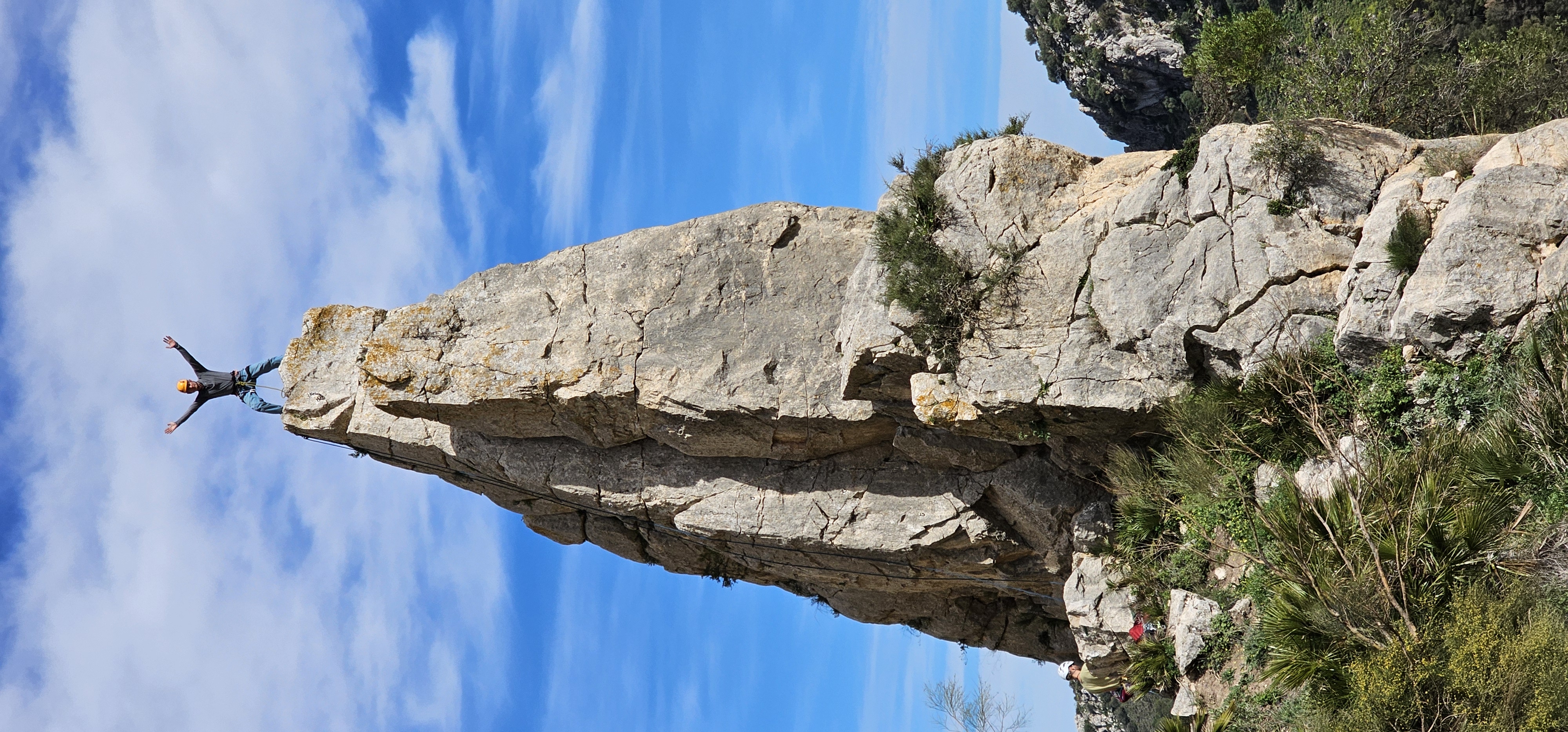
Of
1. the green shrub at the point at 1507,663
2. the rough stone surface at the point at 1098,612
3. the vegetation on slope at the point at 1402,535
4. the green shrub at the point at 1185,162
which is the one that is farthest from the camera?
the rough stone surface at the point at 1098,612

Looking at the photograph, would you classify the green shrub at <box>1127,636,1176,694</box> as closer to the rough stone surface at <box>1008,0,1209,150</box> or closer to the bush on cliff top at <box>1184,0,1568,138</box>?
the bush on cliff top at <box>1184,0,1568,138</box>

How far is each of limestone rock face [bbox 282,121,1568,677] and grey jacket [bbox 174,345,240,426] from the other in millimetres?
1600

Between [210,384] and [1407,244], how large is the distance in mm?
20185

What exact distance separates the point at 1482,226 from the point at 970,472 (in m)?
8.02

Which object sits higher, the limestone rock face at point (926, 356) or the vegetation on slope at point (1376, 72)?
the vegetation on slope at point (1376, 72)

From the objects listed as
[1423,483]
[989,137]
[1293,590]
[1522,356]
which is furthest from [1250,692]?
[989,137]

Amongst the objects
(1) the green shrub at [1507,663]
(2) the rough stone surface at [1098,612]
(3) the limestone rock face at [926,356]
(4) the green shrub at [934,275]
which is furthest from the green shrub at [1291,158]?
(2) the rough stone surface at [1098,612]

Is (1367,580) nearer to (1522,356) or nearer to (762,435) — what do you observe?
(1522,356)

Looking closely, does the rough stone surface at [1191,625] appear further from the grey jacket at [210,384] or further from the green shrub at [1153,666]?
the grey jacket at [210,384]

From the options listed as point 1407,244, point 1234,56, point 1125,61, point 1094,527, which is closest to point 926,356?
point 1094,527

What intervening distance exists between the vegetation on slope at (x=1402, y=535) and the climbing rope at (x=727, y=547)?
5.76 m

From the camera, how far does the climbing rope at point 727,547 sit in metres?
16.4

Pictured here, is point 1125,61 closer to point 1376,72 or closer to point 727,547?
point 1376,72

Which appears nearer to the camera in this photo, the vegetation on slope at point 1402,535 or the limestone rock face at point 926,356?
the vegetation on slope at point 1402,535
